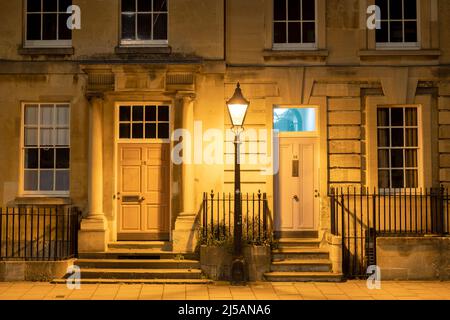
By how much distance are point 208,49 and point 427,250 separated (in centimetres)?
624

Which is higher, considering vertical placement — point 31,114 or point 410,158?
point 31,114

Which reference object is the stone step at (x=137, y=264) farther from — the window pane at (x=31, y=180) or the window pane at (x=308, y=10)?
the window pane at (x=308, y=10)

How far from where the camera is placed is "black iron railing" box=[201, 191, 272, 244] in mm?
12266

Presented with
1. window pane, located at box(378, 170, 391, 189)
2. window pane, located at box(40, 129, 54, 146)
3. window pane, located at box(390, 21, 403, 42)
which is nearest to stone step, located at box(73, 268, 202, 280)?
window pane, located at box(40, 129, 54, 146)

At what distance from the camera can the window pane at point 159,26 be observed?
1343 centimetres

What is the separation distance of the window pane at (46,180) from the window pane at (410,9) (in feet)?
28.9

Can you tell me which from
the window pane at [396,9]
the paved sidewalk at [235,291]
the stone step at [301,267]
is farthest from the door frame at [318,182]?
the window pane at [396,9]

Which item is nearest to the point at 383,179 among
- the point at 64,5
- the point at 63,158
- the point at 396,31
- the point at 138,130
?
the point at 396,31

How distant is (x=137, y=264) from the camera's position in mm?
12039

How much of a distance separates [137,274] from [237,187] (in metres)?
2.59

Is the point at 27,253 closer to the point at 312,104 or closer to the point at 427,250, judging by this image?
the point at 312,104

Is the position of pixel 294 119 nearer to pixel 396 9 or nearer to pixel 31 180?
pixel 396 9

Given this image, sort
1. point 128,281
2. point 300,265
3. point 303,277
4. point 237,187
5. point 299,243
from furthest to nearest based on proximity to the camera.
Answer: point 299,243, point 300,265, point 303,277, point 128,281, point 237,187

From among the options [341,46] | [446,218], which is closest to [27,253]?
[341,46]
